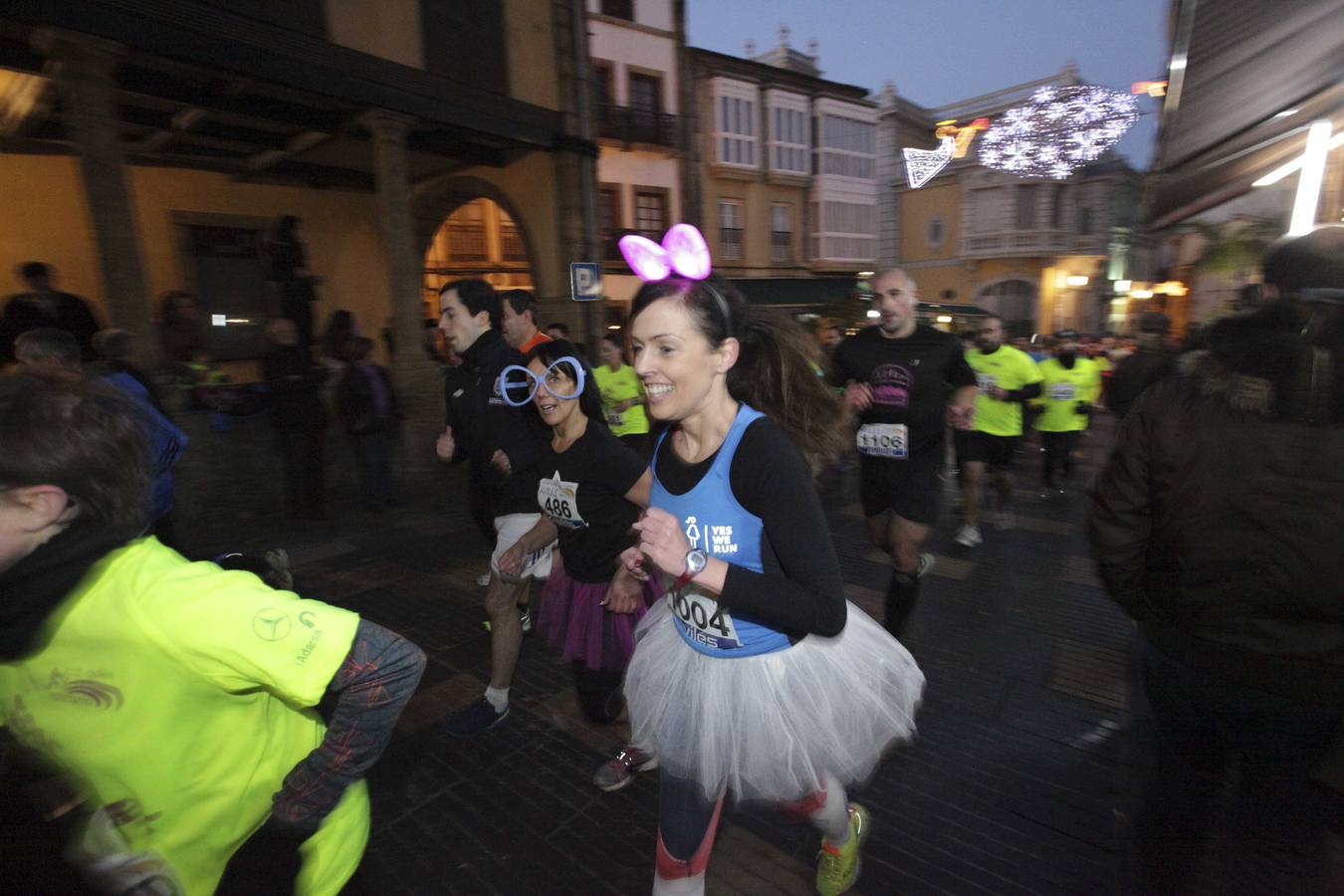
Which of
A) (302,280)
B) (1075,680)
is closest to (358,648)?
(1075,680)

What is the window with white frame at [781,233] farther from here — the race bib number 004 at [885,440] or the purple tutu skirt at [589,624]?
the purple tutu skirt at [589,624]

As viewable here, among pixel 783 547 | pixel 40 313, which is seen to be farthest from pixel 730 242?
pixel 783 547

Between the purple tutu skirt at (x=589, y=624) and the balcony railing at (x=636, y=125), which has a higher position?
the balcony railing at (x=636, y=125)

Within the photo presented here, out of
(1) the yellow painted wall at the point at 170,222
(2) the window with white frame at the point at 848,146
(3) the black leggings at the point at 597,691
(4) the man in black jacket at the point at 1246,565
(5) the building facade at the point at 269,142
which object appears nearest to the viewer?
(4) the man in black jacket at the point at 1246,565

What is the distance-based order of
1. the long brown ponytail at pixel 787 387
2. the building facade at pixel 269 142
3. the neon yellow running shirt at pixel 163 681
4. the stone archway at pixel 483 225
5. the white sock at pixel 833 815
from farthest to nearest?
the stone archway at pixel 483 225, the building facade at pixel 269 142, the long brown ponytail at pixel 787 387, the white sock at pixel 833 815, the neon yellow running shirt at pixel 163 681

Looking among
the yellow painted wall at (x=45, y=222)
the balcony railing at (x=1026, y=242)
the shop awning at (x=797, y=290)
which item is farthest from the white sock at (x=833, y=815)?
the balcony railing at (x=1026, y=242)

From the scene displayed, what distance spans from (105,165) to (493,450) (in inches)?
234

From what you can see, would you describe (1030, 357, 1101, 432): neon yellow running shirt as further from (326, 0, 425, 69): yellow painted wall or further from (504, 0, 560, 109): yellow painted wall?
(326, 0, 425, 69): yellow painted wall

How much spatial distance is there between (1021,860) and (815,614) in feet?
5.73

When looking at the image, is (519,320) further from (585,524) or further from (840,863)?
(840,863)

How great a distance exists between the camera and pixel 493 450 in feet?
12.2

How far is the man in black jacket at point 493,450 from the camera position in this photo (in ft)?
10.9

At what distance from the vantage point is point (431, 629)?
14.9 feet

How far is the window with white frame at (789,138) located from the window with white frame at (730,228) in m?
2.51
